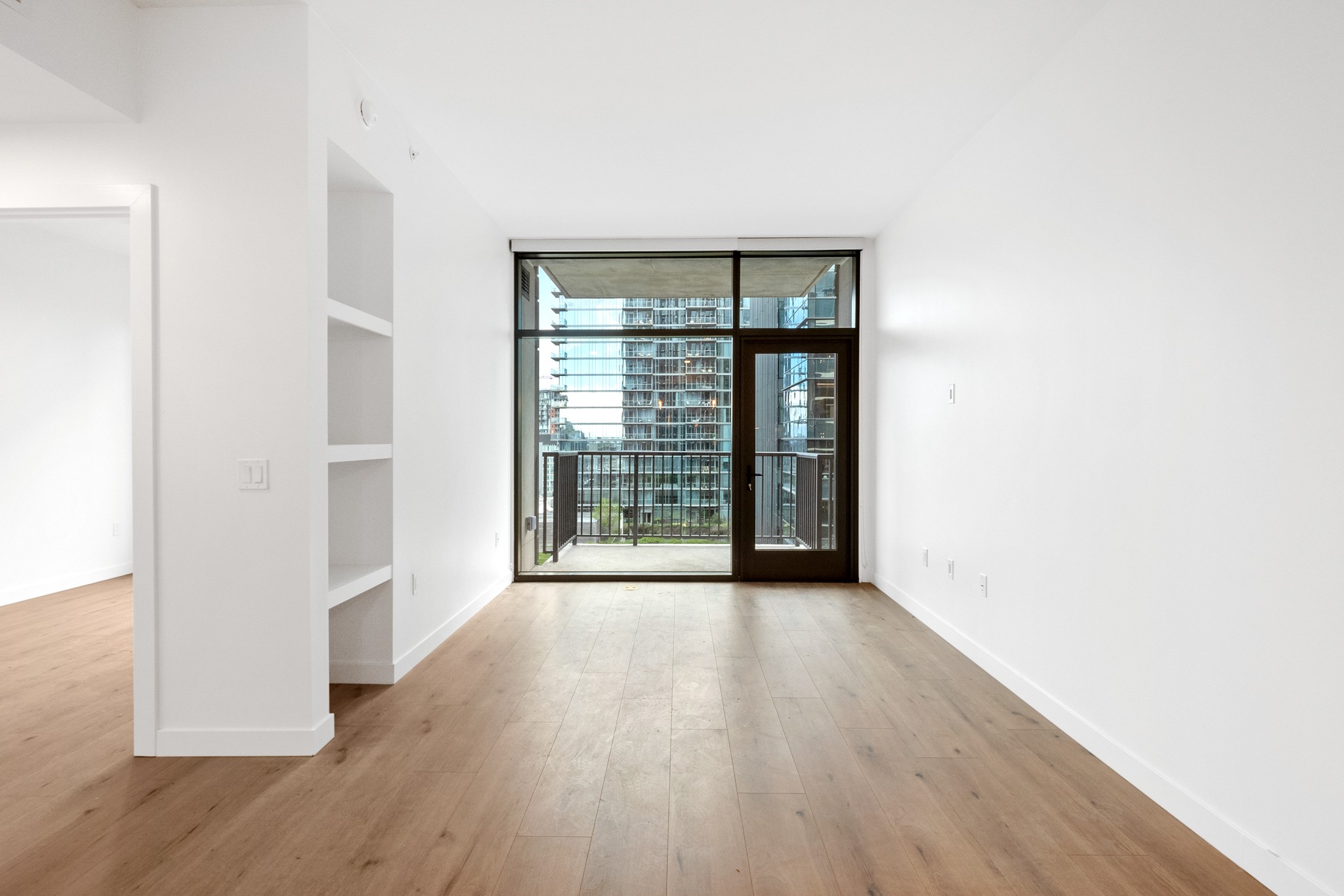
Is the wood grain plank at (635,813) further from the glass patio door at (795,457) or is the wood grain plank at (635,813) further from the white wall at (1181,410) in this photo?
the glass patio door at (795,457)

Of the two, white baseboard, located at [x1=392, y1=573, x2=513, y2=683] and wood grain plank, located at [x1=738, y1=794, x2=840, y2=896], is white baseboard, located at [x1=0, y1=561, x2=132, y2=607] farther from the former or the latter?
wood grain plank, located at [x1=738, y1=794, x2=840, y2=896]

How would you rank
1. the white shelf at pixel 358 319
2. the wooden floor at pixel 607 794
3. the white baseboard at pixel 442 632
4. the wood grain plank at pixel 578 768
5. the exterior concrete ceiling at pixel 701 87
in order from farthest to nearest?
the white baseboard at pixel 442 632 < the white shelf at pixel 358 319 < the exterior concrete ceiling at pixel 701 87 < the wood grain plank at pixel 578 768 < the wooden floor at pixel 607 794

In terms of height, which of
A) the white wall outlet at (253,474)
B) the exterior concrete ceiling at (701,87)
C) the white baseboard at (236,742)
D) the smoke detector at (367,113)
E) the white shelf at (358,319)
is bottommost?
the white baseboard at (236,742)

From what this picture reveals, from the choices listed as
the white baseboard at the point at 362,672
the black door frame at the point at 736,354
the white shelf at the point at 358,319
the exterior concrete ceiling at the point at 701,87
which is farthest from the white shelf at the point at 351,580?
the black door frame at the point at 736,354

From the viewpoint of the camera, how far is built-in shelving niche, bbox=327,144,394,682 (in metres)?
3.08

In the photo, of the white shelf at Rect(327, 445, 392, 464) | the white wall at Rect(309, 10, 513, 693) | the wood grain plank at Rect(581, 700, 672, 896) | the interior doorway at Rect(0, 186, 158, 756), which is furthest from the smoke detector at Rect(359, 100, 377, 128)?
the wood grain plank at Rect(581, 700, 672, 896)

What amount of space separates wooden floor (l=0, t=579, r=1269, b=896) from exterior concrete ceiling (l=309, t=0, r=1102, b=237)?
100 inches

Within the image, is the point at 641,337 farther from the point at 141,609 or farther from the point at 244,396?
the point at 141,609

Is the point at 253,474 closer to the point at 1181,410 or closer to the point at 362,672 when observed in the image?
the point at 362,672

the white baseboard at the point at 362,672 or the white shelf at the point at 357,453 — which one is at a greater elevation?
the white shelf at the point at 357,453

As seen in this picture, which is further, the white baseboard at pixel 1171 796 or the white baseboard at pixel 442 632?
the white baseboard at pixel 442 632

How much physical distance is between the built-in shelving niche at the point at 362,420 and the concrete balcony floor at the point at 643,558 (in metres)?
2.39

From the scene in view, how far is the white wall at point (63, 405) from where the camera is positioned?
4.66m

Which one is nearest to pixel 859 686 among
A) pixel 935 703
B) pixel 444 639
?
pixel 935 703
